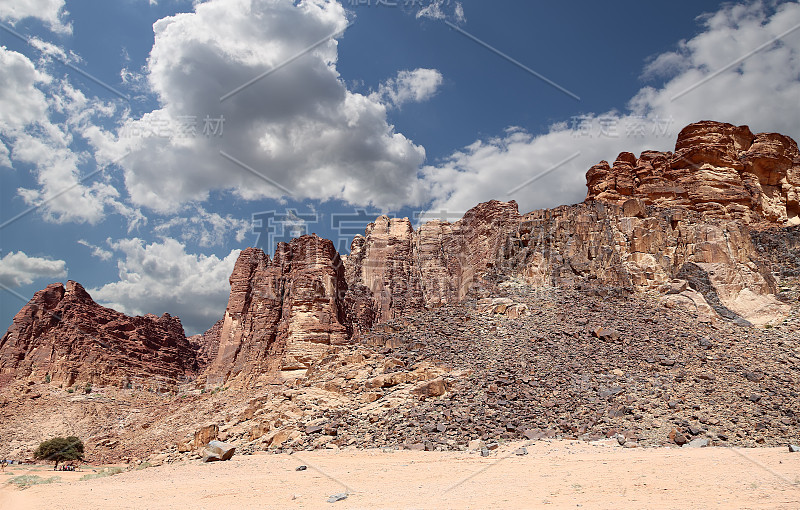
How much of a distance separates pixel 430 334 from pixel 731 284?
2071cm

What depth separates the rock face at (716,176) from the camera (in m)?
42.6

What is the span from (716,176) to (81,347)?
6659 centimetres

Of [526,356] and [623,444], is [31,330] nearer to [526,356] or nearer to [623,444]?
[526,356]

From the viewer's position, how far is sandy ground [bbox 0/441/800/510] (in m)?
9.61

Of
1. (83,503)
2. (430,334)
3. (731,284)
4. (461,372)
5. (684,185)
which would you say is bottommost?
(83,503)

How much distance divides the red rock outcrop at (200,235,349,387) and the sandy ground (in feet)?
54.0

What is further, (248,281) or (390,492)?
(248,281)

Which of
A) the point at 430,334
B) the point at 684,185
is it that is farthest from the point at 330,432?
the point at 684,185

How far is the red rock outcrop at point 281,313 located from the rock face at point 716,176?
92.9 feet

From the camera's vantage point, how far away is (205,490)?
13984mm

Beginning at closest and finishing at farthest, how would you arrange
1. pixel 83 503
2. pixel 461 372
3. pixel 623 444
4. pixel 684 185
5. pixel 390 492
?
pixel 390 492, pixel 83 503, pixel 623 444, pixel 461 372, pixel 684 185

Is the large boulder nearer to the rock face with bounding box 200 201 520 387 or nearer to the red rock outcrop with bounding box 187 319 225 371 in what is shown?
the rock face with bounding box 200 201 520 387

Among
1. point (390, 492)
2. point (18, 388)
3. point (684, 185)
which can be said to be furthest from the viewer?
point (18, 388)

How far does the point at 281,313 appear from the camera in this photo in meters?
44.8
